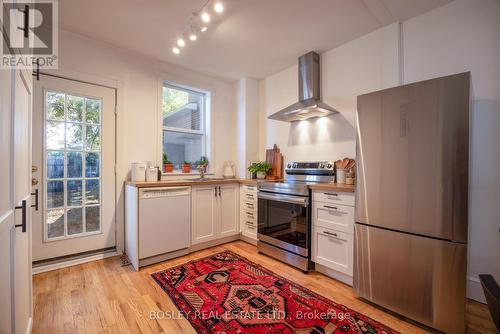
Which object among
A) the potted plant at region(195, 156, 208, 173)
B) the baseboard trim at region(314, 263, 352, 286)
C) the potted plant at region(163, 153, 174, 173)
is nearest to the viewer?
the baseboard trim at region(314, 263, 352, 286)

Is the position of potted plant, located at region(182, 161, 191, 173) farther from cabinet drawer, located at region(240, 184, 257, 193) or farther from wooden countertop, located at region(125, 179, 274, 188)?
cabinet drawer, located at region(240, 184, 257, 193)

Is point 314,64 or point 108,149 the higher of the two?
point 314,64

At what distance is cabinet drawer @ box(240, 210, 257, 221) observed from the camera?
316cm

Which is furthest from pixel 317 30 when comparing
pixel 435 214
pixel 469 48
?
pixel 435 214

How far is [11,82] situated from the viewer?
3.35 ft

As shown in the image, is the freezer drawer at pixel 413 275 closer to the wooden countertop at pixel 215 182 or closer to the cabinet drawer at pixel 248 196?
the wooden countertop at pixel 215 182

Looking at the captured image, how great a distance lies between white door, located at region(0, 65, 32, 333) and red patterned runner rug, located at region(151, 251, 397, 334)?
3.32 feet

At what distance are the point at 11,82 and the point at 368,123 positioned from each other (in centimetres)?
223

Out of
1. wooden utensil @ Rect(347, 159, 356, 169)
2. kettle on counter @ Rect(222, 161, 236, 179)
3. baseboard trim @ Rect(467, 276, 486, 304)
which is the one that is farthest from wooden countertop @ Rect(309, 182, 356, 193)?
kettle on counter @ Rect(222, 161, 236, 179)

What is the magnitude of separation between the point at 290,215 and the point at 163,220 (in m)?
1.46

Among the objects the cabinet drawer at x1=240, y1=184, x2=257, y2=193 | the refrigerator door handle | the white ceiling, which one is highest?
the white ceiling

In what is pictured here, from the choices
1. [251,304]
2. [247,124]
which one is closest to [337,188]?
[251,304]

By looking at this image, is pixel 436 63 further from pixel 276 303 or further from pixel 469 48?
pixel 276 303

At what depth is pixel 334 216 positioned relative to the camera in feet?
7.35
